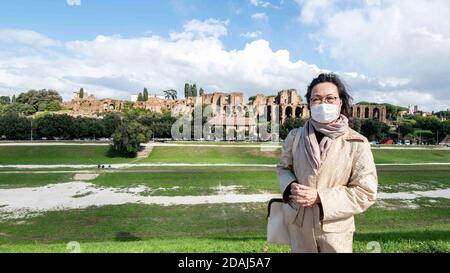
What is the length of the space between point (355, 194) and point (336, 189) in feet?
0.47

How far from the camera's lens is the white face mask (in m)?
2.78

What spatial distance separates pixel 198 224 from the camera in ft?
51.2

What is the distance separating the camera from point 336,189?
2637 mm

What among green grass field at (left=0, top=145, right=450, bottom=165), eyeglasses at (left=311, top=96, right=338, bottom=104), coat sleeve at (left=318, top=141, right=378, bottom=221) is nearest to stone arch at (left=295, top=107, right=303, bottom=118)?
green grass field at (left=0, top=145, right=450, bottom=165)

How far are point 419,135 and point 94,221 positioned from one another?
8075 cm

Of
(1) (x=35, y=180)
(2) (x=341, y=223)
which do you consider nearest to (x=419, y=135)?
(1) (x=35, y=180)

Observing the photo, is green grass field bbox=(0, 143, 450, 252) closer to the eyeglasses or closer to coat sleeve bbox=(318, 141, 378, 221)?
coat sleeve bbox=(318, 141, 378, 221)

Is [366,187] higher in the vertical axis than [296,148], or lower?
lower

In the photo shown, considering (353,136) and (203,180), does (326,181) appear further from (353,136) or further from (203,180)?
(203,180)

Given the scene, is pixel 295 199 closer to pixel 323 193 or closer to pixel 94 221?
pixel 323 193

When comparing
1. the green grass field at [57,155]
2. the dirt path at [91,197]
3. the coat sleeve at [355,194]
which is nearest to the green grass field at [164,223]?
the dirt path at [91,197]

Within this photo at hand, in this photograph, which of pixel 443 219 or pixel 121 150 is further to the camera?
pixel 121 150

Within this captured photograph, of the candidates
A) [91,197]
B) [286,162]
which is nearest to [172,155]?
[91,197]

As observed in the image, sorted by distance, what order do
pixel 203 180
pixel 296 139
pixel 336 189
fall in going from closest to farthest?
pixel 336 189 < pixel 296 139 < pixel 203 180
